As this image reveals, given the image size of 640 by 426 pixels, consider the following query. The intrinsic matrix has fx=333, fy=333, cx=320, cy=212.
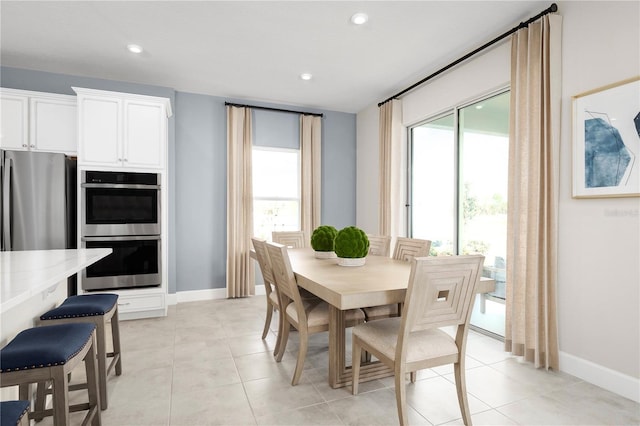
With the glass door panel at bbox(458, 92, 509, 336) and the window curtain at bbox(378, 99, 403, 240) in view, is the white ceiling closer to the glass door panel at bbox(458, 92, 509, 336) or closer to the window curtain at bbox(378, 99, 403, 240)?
the window curtain at bbox(378, 99, 403, 240)

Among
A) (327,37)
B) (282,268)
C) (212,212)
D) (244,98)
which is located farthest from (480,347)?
(244,98)

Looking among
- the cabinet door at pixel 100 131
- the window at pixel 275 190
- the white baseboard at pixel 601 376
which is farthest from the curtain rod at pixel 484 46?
the cabinet door at pixel 100 131

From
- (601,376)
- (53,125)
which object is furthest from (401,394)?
(53,125)

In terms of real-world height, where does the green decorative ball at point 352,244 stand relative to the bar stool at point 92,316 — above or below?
above

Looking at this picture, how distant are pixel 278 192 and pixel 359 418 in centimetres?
358

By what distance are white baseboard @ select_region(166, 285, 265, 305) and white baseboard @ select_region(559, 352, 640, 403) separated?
3803 millimetres

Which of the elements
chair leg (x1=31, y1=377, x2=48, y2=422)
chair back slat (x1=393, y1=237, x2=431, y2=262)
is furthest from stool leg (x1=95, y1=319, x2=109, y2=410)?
chair back slat (x1=393, y1=237, x2=431, y2=262)

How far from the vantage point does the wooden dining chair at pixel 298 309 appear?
7.10 ft

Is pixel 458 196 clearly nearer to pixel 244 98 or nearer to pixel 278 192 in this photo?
pixel 278 192

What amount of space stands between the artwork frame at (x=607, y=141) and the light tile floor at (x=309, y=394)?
1.34m

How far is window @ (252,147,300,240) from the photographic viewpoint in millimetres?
4910

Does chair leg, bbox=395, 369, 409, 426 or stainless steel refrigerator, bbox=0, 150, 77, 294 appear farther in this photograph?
stainless steel refrigerator, bbox=0, 150, 77, 294

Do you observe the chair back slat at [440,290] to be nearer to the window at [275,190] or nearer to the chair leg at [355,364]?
the chair leg at [355,364]

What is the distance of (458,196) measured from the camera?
3596mm
